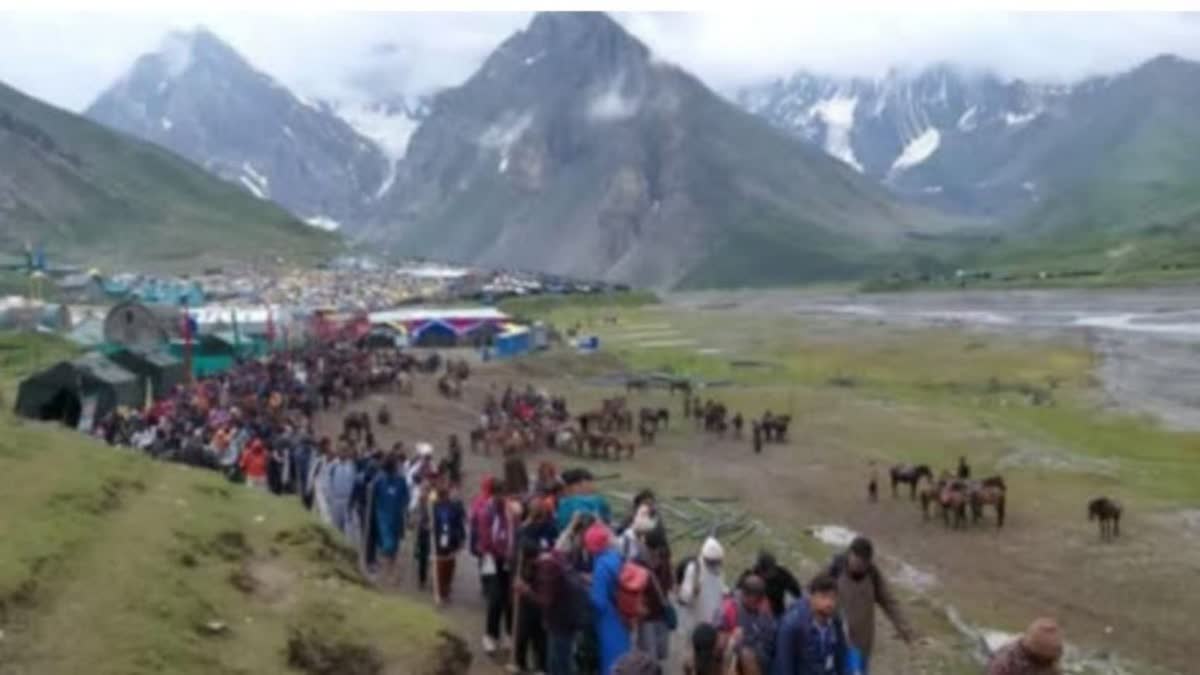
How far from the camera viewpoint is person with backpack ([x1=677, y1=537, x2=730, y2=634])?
1575 centimetres

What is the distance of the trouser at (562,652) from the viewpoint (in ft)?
53.4

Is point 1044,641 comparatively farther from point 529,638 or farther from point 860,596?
point 529,638

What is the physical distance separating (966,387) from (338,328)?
48566 millimetres

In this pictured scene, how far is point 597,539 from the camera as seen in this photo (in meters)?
16.2

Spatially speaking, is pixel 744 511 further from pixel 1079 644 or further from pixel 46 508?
pixel 46 508

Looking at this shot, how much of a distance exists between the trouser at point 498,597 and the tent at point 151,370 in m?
39.7

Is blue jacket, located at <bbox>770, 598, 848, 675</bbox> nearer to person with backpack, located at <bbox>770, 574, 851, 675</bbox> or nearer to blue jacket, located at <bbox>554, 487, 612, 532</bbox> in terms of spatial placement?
person with backpack, located at <bbox>770, 574, 851, 675</bbox>

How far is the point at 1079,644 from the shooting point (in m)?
28.9

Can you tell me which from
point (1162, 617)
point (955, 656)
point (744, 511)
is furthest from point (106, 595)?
point (744, 511)

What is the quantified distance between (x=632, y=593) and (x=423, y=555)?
8892mm

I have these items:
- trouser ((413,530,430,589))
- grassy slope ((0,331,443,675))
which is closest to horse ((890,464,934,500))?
trouser ((413,530,430,589))

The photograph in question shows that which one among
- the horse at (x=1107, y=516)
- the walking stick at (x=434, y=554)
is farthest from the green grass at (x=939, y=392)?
the walking stick at (x=434, y=554)

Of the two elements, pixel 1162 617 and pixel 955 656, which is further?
pixel 1162 617

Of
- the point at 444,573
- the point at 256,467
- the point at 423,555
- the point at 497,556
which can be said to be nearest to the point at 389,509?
the point at 423,555
